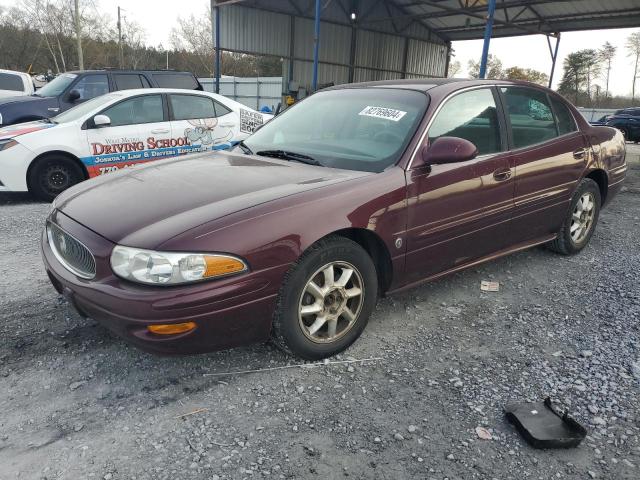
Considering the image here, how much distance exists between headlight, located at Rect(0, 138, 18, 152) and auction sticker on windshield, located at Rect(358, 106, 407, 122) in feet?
15.5

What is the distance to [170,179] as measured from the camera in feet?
9.44

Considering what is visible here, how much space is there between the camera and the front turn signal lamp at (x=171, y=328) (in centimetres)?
214

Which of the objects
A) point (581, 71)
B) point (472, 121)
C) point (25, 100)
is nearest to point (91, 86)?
point (25, 100)

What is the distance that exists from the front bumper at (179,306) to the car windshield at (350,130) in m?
1.04

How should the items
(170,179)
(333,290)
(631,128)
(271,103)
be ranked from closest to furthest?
(333,290) → (170,179) → (631,128) → (271,103)

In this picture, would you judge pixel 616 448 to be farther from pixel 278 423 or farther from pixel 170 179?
pixel 170 179

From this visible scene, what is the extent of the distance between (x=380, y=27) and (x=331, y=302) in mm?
21755

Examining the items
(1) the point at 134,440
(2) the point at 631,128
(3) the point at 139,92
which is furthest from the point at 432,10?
(1) the point at 134,440

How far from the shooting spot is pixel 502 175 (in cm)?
338

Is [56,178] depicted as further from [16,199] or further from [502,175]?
[502,175]

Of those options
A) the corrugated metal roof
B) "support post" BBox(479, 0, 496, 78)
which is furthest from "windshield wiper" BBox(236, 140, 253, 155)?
the corrugated metal roof

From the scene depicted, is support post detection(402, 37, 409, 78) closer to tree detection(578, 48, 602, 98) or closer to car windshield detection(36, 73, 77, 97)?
car windshield detection(36, 73, 77, 97)

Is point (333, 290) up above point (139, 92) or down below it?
A: below

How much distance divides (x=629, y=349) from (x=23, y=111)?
9090 mm
